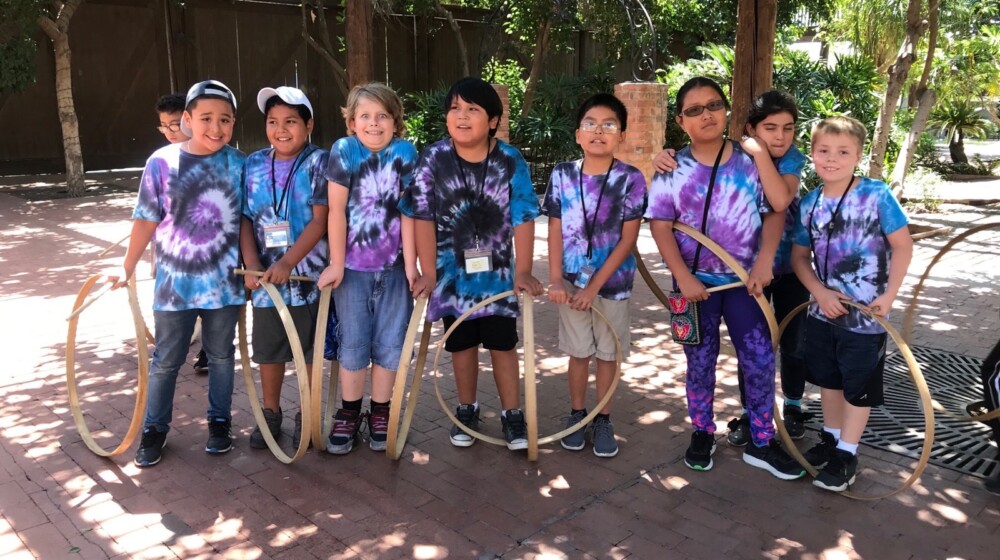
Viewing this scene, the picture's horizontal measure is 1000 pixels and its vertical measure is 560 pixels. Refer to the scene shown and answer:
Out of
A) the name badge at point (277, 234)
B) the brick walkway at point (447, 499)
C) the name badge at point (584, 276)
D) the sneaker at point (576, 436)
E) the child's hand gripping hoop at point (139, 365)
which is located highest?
the name badge at point (277, 234)

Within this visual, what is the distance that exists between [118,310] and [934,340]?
21.0ft

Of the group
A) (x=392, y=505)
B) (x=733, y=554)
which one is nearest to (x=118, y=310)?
(x=392, y=505)

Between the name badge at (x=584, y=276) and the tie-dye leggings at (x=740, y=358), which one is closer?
the tie-dye leggings at (x=740, y=358)

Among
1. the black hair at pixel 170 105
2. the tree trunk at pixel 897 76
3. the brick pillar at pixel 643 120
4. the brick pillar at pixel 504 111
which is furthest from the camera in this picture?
the brick pillar at pixel 504 111

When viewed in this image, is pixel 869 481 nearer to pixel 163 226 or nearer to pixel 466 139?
pixel 466 139

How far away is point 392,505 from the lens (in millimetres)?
3746

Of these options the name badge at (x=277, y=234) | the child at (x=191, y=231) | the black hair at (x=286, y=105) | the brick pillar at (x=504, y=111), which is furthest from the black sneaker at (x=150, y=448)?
the brick pillar at (x=504, y=111)

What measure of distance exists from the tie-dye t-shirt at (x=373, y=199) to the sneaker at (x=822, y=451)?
223 centimetres

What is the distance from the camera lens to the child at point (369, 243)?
4016 millimetres

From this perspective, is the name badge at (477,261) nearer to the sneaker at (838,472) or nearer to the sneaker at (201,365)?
the sneaker at (838,472)

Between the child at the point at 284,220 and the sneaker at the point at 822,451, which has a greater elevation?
the child at the point at 284,220

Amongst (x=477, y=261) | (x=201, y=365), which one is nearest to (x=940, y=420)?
(x=477, y=261)

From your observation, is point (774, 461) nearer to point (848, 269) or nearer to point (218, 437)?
point (848, 269)

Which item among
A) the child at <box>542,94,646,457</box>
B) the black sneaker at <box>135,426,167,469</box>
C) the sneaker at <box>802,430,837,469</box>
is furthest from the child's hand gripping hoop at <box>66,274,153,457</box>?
the sneaker at <box>802,430,837,469</box>
